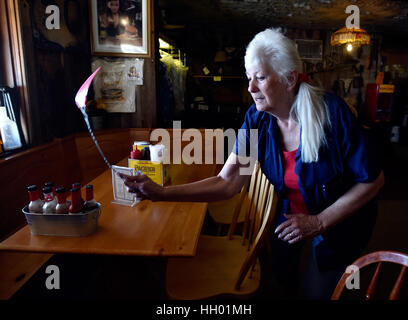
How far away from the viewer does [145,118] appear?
3197 millimetres

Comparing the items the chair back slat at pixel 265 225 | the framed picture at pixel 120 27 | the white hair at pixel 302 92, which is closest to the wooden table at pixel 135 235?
the chair back slat at pixel 265 225

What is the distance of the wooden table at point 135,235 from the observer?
109cm

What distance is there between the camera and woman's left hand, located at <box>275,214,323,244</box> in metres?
1.15

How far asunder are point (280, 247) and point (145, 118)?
2152 millimetres

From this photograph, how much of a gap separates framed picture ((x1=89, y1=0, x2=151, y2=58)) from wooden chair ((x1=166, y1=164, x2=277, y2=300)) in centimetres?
196

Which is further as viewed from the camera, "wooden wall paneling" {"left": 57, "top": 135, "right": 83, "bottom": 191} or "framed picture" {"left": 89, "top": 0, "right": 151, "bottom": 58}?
"framed picture" {"left": 89, "top": 0, "right": 151, "bottom": 58}

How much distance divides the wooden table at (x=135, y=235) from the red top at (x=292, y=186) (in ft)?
1.42

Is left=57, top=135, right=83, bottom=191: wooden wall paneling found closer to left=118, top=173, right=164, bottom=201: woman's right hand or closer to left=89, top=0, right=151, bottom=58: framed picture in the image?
left=89, top=0, right=151, bottom=58: framed picture

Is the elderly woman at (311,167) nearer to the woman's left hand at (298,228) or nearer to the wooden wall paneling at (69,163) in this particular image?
the woman's left hand at (298,228)

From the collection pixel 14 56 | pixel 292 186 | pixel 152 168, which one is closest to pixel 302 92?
pixel 292 186

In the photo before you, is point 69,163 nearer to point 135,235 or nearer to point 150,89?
point 150,89

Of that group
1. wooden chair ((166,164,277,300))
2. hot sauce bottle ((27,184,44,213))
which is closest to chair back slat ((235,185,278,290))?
wooden chair ((166,164,277,300))
